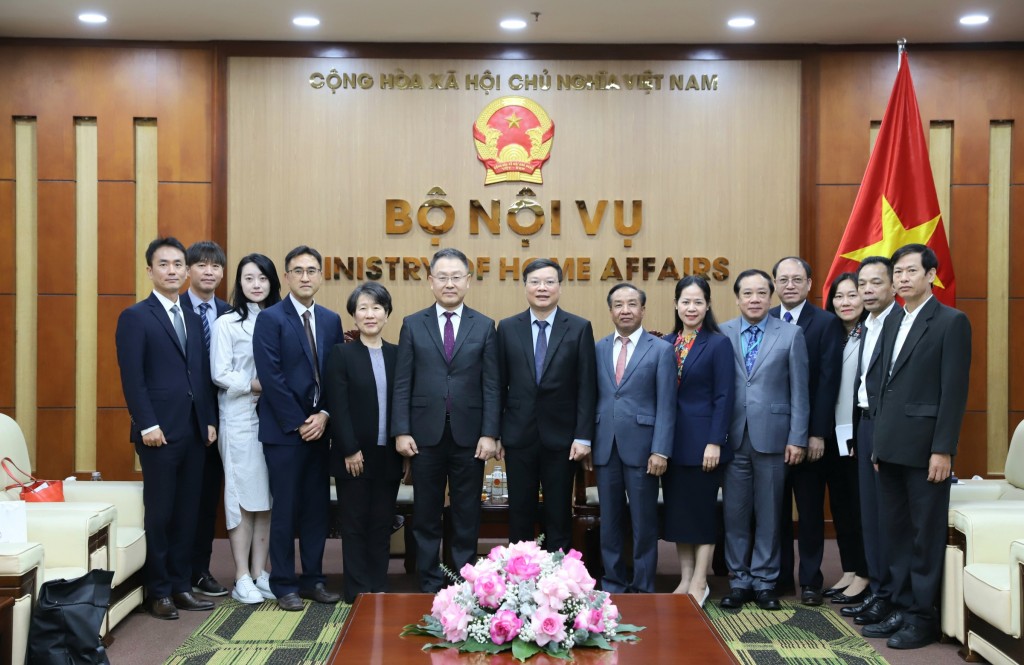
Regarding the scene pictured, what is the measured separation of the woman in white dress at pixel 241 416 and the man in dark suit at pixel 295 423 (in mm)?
107

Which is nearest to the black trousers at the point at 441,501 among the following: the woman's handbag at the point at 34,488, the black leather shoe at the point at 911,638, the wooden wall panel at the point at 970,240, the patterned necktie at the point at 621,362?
the patterned necktie at the point at 621,362

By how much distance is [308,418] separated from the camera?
16.3 ft

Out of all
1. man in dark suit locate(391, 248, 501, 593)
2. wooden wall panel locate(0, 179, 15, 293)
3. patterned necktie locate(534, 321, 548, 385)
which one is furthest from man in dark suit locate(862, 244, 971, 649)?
wooden wall panel locate(0, 179, 15, 293)

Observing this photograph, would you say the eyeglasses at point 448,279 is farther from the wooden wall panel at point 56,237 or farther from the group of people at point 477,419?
the wooden wall panel at point 56,237

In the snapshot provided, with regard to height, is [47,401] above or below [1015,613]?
above

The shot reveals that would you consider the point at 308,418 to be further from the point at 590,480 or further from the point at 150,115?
the point at 150,115

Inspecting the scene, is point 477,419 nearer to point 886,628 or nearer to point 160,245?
point 160,245

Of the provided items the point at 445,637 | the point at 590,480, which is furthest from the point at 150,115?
the point at 445,637

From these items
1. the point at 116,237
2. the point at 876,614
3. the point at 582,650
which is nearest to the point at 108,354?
the point at 116,237

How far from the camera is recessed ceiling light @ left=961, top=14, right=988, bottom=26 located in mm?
6348

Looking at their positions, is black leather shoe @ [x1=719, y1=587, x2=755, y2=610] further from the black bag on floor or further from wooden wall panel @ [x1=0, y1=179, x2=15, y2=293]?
wooden wall panel @ [x1=0, y1=179, x2=15, y2=293]

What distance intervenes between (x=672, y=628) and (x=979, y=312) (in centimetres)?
465

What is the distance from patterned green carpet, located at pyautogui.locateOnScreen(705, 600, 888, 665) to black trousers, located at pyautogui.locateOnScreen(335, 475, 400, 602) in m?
1.65

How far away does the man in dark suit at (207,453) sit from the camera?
5.19 m
